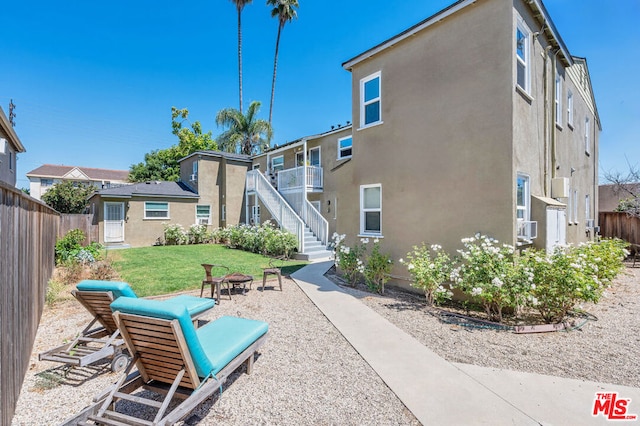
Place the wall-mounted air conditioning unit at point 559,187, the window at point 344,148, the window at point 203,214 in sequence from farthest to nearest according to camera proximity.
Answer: the window at point 203,214
the window at point 344,148
the wall-mounted air conditioning unit at point 559,187

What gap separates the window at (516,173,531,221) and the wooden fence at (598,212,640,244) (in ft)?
40.8

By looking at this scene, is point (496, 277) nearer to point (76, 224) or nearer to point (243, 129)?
point (76, 224)

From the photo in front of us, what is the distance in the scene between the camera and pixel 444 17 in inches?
293

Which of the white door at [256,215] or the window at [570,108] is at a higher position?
the window at [570,108]

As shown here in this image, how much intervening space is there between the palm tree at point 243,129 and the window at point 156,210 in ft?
32.5

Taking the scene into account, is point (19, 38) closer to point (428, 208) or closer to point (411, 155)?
point (411, 155)

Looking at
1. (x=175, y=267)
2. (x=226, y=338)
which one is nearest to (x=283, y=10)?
(x=175, y=267)

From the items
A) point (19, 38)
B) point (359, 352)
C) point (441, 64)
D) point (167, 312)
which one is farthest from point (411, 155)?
point (19, 38)

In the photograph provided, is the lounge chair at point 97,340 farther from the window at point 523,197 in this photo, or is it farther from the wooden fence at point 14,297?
the window at point 523,197

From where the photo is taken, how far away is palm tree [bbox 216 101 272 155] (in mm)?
27833

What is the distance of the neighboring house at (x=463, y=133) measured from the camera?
6648 mm

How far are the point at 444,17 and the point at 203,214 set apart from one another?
751 inches

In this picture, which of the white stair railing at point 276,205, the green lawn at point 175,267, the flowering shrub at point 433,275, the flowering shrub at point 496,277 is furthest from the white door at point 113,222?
the flowering shrub at point 496,277

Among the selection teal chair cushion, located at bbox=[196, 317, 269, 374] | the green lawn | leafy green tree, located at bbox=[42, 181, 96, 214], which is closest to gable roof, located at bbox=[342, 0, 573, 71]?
the green lawn
